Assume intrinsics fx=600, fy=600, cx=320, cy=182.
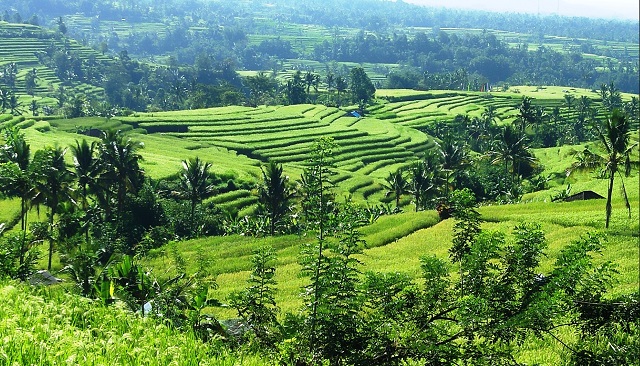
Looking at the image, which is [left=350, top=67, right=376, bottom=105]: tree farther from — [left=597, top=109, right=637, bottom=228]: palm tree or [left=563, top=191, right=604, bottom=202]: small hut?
[left=597, top=109, right=637, bottom=228]: palm tree

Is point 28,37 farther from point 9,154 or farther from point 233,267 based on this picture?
point 233,267

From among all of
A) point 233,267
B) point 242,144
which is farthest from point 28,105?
point 233,267

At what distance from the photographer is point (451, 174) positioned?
51.4 meters

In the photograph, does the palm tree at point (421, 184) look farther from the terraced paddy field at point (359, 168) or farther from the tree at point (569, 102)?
the tree at point (569, 102)

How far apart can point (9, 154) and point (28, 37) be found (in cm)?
13226

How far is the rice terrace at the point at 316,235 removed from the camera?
280 inches

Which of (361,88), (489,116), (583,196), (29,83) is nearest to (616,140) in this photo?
(583,196)

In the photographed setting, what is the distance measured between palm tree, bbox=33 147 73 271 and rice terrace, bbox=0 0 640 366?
0.12 meters

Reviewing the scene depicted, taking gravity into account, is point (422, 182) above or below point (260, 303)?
below

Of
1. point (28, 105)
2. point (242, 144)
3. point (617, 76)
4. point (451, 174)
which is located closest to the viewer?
point (451, 174)

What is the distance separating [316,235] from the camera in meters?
8.44

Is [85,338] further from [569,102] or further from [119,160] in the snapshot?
[569,102]

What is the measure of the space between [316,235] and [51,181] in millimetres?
27289

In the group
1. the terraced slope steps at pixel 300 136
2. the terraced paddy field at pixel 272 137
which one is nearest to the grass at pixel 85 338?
the terraced paddy field at pixel 272 137
